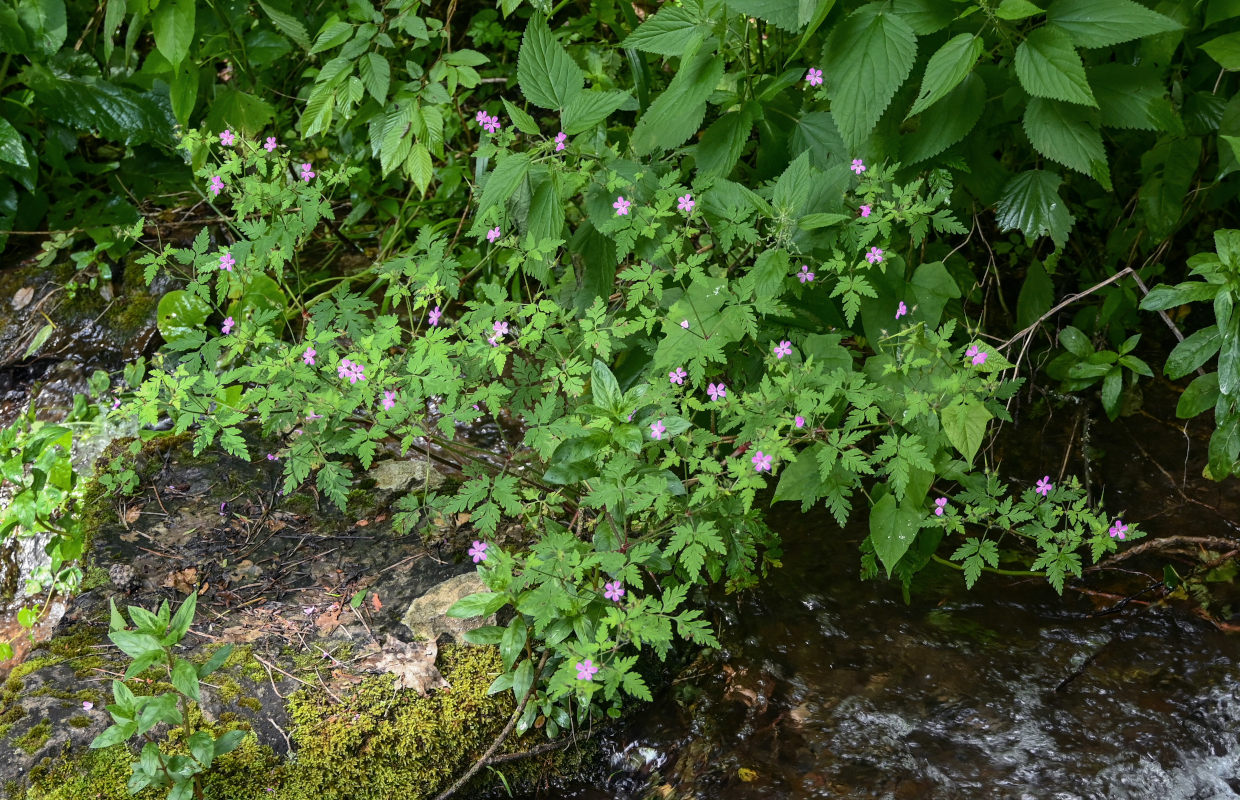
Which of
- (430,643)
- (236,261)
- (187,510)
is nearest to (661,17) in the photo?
(236,261)

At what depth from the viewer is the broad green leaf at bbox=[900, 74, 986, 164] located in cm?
Answer: 198

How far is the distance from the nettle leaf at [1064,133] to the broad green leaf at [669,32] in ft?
2.43

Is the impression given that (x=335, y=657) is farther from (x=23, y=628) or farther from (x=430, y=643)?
(x=23, y=628)

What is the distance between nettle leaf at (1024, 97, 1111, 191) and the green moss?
2.41 m

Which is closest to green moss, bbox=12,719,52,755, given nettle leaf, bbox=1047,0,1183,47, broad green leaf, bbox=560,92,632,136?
broad green leaf, bbox=560,92,632,136

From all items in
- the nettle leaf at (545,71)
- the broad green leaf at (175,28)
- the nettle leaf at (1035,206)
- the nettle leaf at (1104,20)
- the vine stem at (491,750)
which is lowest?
the vine stem at (491,750)

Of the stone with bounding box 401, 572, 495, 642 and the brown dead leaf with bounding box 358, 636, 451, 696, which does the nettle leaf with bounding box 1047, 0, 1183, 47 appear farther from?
the brown dead leaf with bounding box 358, 636, 451, 696

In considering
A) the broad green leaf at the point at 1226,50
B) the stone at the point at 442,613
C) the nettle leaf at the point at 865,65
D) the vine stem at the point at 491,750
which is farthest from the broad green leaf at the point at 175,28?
the broad green leaf at the point at 1226,50

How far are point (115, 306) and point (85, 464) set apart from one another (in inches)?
31.1

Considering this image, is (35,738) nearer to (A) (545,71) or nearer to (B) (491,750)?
(B) (491,750)

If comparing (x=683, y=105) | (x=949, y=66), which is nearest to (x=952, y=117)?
(x=949, y=66)

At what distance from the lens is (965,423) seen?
1767 mm

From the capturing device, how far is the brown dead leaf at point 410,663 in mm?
2008

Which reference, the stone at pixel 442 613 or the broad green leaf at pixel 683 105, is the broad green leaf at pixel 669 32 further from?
the stone at pixel 442 613
